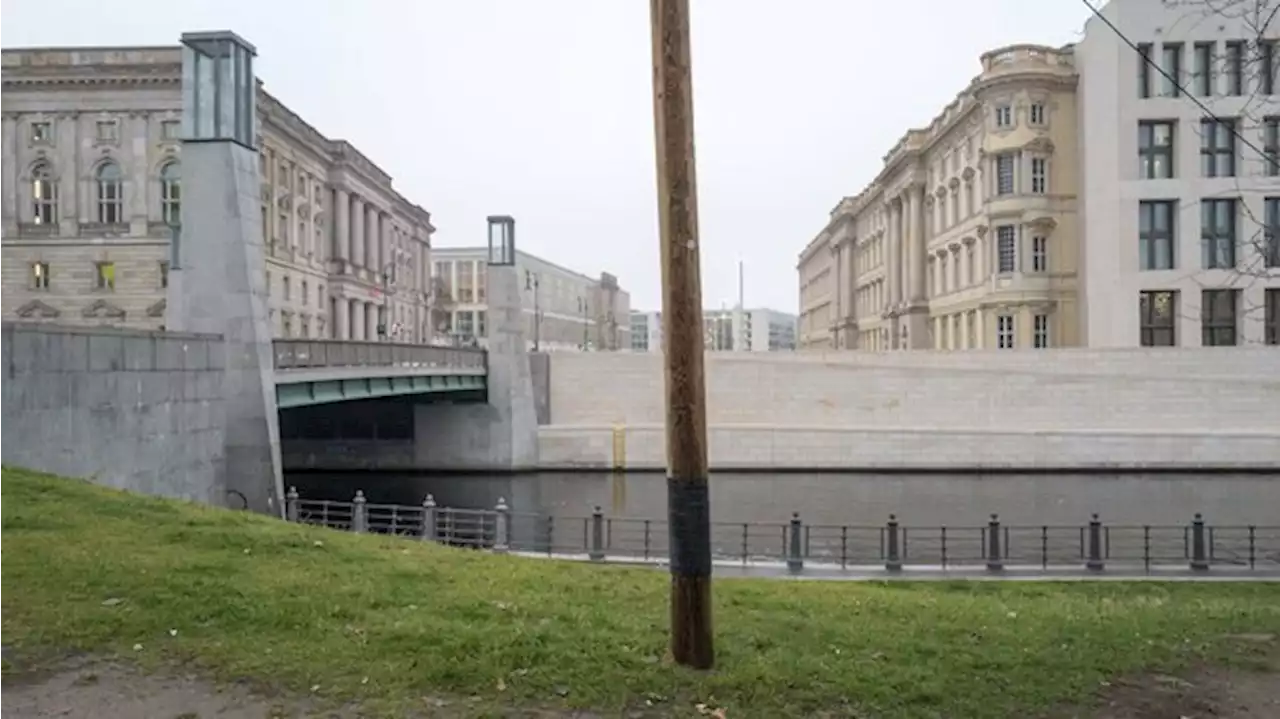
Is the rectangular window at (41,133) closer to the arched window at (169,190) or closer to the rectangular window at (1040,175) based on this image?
the arched window at (169,190)

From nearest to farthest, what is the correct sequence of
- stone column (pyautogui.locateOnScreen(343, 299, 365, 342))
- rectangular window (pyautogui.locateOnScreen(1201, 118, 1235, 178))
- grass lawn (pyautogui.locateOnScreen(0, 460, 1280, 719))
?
grass lawn (pyautogui.locateOnScreen(0, 460, 1280, 719)) → rectangular window (pyautogui.locateOnScreen(1201, 118, 1235, 178)) → stone column (pyautogui.locateOnScreen(343, 299, 365, 342))

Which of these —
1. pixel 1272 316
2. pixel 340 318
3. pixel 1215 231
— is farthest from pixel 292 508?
pixel 340 318

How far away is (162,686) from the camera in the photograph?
608 centimetres

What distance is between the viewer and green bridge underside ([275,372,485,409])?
28281mm

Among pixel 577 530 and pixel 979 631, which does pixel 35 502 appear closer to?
pixel 979 631

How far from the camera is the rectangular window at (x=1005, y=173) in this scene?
199 ft

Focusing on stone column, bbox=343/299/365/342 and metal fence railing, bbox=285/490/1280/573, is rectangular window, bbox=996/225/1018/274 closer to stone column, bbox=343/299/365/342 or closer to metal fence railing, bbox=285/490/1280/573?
metal fence railing, bbox=285/490/1280/573

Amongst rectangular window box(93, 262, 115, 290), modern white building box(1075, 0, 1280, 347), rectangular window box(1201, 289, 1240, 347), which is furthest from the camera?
rectangular window box(93, 262, 115, 290)

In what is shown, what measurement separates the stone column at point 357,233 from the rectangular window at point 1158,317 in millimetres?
66778

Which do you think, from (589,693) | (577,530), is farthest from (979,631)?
(577,530)

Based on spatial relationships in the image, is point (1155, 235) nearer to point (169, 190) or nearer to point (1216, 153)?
point (1216, 153)

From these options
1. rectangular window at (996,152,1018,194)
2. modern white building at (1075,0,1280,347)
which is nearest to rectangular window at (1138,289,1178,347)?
modern white building at (1075,0,1280,347)

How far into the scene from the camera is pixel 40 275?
6838 centimetres

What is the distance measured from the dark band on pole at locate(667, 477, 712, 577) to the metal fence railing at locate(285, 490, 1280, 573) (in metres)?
12.4
